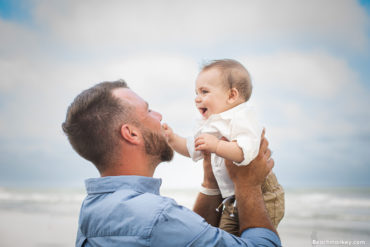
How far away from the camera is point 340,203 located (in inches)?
461

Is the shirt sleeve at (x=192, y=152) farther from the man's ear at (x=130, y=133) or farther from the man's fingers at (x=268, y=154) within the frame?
the man's ear at (x=130, y=133)

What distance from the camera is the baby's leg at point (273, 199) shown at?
209cm

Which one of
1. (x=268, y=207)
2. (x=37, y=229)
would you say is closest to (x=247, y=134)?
(x=268, y=207)

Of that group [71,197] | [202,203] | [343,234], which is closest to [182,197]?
[71,197]

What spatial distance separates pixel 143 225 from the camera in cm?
133

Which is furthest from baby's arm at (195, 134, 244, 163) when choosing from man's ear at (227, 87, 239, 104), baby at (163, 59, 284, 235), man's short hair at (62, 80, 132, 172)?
man's short hair at (62, 80, 132, 172)

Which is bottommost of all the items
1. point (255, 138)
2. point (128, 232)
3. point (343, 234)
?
point (343, 234)

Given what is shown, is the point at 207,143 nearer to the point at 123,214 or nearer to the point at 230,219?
the point at 230,219

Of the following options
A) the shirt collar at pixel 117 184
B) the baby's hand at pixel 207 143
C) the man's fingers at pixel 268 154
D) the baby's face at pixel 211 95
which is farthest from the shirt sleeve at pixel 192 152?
the shirt collar at pixel 117 184

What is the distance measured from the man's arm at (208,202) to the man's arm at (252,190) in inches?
11.8

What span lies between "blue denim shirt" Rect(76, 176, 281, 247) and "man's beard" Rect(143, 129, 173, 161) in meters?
0.27

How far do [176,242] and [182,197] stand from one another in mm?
12721

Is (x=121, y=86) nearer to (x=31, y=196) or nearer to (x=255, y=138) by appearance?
(x=255, y=138)

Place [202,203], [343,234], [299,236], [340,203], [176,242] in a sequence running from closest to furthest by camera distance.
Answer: [176,242] < [202,203] < [299,236] < [343,234] < [340,203]
